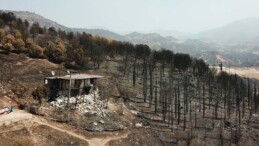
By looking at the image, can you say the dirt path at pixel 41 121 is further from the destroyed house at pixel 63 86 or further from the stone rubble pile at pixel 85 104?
the destroyed house at pixel 63 86

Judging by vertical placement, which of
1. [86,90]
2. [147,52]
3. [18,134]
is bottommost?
[18,134]

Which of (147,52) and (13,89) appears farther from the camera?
(147,52)

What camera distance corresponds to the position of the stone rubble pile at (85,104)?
6852 cm

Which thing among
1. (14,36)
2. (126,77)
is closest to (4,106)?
(14,36)

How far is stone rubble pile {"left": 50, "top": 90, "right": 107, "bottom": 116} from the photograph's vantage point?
6852 cm

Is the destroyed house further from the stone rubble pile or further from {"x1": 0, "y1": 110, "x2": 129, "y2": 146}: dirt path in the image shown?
{"x1": 0, "y1": 110, "x2": 129, "y2": 146}: dirt path

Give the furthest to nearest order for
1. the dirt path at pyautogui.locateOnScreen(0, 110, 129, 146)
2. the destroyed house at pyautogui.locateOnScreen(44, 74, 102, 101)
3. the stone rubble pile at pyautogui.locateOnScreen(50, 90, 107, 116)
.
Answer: the destroyed house at pyautogui.locateOnScreen(44, 74, 102, 101)
the stone rubble pile at pyautogui.locateOnScreen(50, 90, 107, 116)
the dirt path at pyautogui.locateOnScreen(0, 110, 129, 146)

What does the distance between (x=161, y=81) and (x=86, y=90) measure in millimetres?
33784

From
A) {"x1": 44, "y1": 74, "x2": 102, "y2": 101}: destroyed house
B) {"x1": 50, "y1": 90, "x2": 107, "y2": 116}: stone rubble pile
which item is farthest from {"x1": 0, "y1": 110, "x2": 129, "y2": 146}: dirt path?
{"x1": 44, "y1": 74, "x2": 102, "y2": 101}: destroyed house

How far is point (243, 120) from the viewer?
321ft

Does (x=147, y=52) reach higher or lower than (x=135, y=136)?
higher

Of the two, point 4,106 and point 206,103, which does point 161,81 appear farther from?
point 4,106

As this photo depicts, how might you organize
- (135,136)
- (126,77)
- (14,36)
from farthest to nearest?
(126,77), (14,36), (135,136)

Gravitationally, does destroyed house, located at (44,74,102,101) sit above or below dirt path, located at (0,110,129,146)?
above
